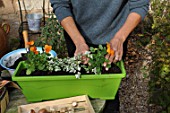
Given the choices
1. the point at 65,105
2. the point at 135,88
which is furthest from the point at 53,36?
the point at 65,105

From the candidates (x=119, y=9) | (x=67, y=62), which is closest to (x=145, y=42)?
(x=119, y=9)

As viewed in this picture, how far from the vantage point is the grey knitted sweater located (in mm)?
1354

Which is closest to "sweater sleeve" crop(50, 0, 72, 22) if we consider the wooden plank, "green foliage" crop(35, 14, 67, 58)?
the wooden plank

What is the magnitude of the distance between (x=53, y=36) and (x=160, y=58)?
1.18 meters

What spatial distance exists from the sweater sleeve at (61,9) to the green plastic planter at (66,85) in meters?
0.34

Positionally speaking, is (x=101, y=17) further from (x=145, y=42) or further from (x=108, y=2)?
(x=145, y=42)

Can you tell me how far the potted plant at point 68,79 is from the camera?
1096mm

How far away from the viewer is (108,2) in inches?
53.7

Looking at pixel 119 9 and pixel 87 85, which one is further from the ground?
pixel 119 9

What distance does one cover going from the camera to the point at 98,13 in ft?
4.63

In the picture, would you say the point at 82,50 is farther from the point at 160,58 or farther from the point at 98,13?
the point at 160,58

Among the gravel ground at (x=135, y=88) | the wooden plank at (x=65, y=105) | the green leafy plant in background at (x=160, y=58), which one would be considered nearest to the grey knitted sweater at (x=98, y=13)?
the wooden plank at (x=65, y=105)

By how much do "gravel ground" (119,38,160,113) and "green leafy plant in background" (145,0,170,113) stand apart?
3.8 inches

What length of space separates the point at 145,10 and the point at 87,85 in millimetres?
541
